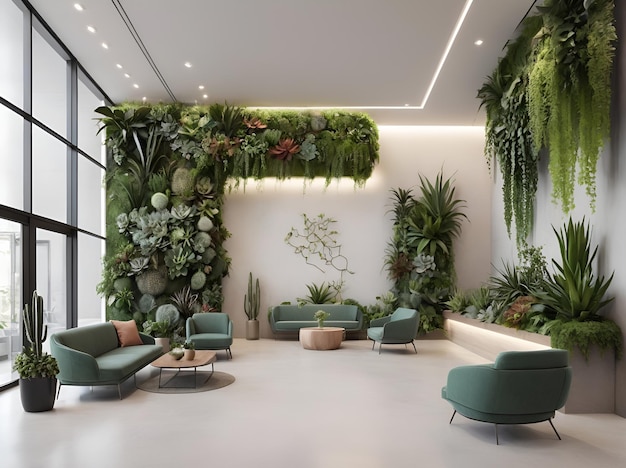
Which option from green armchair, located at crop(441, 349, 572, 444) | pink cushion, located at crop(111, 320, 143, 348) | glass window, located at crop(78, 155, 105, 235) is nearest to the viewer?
green armchair, located at crop(441, 349, 572, 444)

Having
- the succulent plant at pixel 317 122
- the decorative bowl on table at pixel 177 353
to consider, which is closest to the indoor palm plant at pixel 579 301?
the decorative bowl on table at pixel 177 353

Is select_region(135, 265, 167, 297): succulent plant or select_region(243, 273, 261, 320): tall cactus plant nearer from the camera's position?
select_region(135, 265, 167, 297): succulent plant

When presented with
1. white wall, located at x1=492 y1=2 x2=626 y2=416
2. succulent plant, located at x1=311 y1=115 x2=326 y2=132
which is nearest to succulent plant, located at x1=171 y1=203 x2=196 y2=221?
succulent plant, located at x1=311 y1=115 x2=326 y2=132

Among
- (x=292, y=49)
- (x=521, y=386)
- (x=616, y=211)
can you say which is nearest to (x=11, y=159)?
(x=292, y=49)

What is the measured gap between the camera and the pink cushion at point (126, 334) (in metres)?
6.91

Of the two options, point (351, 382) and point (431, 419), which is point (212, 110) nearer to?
point (351, 382)

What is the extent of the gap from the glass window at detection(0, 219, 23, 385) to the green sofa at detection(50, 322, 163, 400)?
702mm

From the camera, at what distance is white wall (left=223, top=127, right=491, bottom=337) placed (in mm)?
10555

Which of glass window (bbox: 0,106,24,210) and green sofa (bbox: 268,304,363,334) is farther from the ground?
glass window (bbox: 0,106,24,210)

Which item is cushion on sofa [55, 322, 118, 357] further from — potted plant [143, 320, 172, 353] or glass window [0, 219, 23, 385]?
potted plant [143, 320, 172, 353]

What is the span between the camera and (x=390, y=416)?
4.75 metres

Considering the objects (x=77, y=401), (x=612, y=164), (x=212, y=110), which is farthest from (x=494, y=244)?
(x=77, y=401)

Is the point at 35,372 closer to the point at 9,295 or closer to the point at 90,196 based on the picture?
the point at 9,295

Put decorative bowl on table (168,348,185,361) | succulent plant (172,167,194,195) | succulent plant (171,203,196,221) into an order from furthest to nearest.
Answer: succulent plant (172,167,194,195)
succulent plant (171,203,196,221)
decorative bowl on table (168,348,185,361)
